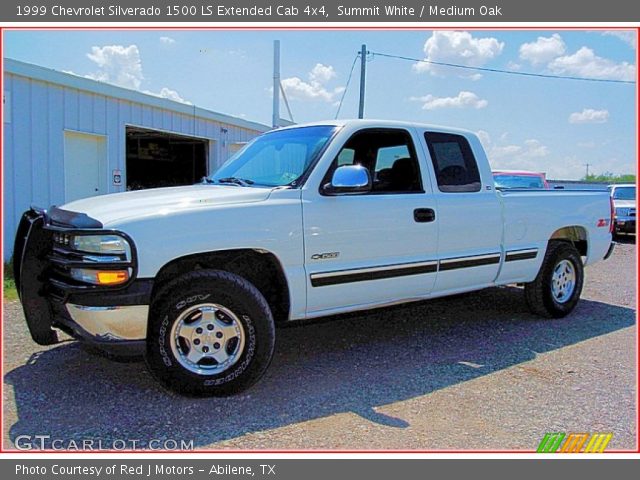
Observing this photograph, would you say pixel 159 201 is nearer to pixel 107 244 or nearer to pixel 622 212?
pixel 107 244

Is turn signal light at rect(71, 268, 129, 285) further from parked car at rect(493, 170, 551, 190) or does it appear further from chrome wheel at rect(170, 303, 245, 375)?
parked car at rect(493, 170, 551, 190)

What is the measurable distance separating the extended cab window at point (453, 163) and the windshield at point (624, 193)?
557 inches

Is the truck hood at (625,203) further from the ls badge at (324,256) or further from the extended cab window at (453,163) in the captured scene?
the ls badge at (324,256)

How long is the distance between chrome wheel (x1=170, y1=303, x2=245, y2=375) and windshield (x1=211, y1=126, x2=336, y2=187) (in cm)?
116

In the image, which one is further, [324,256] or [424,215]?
[424,215]

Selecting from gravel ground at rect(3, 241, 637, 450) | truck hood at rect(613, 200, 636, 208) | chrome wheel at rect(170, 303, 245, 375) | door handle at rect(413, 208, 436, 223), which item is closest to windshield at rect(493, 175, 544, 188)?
truck hood at rect(613, 200, 636, 208)

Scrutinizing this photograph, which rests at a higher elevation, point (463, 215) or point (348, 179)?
point (348, 179)

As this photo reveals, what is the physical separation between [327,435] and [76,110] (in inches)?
343

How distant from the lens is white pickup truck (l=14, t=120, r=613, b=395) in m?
3.45

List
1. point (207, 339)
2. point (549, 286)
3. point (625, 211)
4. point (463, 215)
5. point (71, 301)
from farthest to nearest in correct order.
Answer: point (625, 211)
point (549, 286)
point (463, 215)
point (207, 339)
point (71, 301)

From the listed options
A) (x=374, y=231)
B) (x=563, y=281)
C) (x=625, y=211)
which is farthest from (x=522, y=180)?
(x=374, y=231)

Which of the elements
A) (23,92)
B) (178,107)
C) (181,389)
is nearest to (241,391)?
(181,389)

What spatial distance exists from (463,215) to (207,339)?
2.64 meters

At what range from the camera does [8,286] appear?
7293mm
